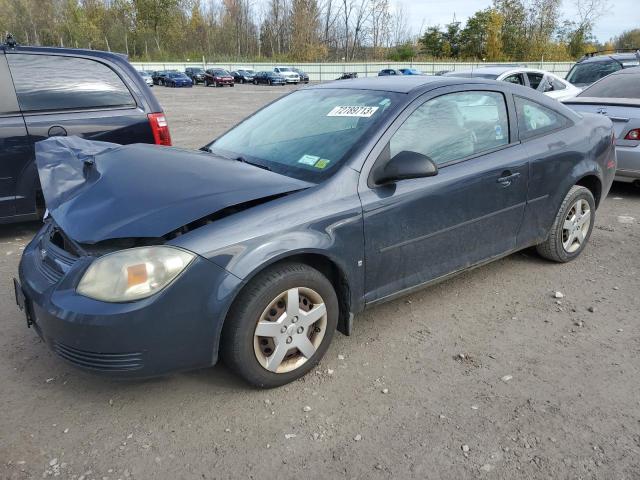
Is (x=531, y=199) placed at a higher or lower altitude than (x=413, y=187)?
lower

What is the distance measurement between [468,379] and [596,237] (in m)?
3.05

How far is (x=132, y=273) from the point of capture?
7.44 feet

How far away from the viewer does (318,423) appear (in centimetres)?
248

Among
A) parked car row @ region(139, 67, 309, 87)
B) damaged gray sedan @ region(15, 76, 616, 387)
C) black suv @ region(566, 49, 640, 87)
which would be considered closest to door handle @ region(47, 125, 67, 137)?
damaged gray sedan @ region(15, 76, 616, 387)

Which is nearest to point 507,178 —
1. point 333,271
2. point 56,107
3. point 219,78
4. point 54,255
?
point 333,271

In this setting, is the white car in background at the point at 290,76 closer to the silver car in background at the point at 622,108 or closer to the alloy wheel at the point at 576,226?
the silver car in background at the point at 622,108

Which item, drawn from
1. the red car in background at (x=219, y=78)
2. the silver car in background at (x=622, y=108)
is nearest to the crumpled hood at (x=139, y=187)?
the silver car in background at (x=622, y=108)

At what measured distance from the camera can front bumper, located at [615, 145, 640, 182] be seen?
6.05 meters

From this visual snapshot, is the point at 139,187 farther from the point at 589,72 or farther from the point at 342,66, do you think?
the point at 342,66

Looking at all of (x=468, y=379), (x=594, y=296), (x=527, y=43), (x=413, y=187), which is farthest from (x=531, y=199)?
(x=527, y=43)

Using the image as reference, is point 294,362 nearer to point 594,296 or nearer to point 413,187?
point 413,187

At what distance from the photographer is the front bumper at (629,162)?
6047mm

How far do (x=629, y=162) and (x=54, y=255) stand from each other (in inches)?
241

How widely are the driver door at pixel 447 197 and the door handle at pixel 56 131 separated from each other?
329 cm
